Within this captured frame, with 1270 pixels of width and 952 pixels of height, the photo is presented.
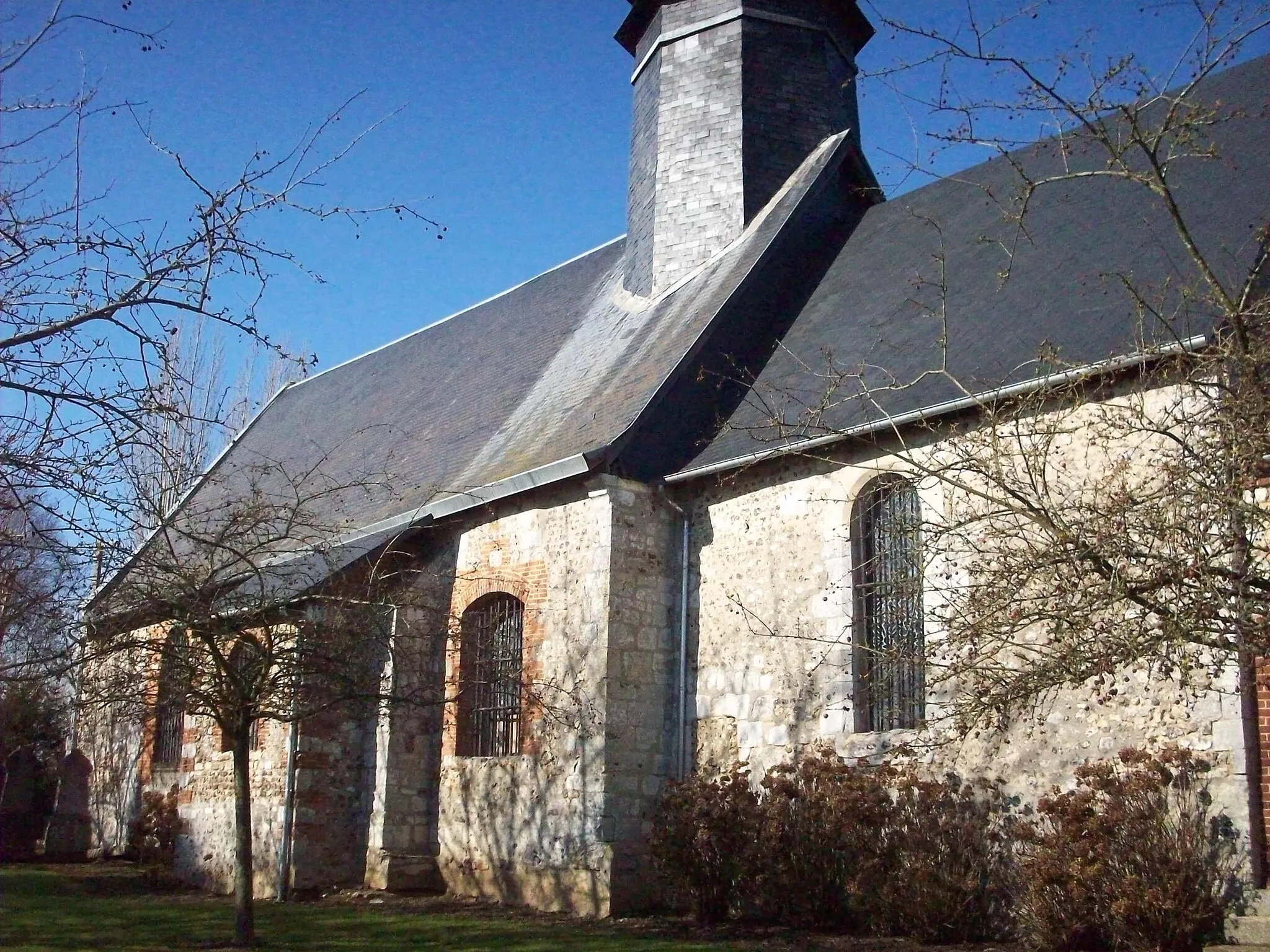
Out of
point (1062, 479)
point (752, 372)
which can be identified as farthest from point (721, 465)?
point (1062, 479)

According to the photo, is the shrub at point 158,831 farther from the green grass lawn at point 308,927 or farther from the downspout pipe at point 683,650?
the downspout pipe at point 683,650

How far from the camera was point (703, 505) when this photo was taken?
10406mm

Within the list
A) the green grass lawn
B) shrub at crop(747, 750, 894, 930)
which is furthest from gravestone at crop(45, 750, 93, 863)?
shrub at crop(747, 750, 894, 930)

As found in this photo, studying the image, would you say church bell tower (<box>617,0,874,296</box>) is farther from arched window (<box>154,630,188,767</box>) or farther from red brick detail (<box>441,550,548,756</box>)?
arched window (<box>154,630,188,767</box>)

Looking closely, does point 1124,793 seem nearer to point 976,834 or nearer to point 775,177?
point 976,834

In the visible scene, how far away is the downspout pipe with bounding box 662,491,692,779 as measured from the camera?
998 centimetres

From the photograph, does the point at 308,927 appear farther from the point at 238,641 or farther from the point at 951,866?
the point at 951,866

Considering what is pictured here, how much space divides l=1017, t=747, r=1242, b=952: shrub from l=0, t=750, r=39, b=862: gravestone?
46.0 ft

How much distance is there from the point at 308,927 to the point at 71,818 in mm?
8178

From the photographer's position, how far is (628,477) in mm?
10258

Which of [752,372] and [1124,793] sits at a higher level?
[752,372]

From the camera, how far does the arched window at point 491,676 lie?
36.5ft

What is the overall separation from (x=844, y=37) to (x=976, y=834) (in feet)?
31.9

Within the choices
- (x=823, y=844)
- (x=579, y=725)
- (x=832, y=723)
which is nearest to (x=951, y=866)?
(x=823, y=844)
